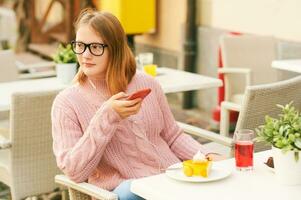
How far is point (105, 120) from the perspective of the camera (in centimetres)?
275

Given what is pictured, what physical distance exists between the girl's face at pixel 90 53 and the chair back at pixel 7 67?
2248 millimetres

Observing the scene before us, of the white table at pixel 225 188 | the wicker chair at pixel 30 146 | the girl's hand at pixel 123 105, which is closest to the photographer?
the white table at pixel 225 188

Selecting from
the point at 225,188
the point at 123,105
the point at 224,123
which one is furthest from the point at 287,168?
the point at 224,123

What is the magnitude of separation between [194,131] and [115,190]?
0.85m

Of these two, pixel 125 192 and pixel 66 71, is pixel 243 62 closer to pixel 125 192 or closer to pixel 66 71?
pixel 66 71

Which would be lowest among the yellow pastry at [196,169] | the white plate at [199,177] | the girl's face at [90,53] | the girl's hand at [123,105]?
the white plate at [199,177]

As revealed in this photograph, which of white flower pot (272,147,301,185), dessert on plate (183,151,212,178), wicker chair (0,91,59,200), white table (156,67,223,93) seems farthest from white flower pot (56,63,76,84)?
white flower pot (272,147,301,185)

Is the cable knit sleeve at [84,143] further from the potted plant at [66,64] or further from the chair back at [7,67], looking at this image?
the chair back at [7,67]

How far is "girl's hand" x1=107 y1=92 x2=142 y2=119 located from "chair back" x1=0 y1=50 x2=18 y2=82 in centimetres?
247

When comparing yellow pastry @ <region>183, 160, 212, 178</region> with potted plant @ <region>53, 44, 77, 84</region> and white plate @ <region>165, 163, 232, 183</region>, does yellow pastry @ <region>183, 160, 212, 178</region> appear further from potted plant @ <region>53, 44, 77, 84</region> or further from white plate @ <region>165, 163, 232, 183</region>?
potted plant @ <region>53, 44, 77, 84</region>

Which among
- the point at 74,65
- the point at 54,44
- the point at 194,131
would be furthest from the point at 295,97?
the point at 54,44

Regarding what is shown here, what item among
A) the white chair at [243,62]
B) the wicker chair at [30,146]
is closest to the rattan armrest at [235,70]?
the white chair at [243,62]

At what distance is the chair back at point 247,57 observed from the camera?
5371mm

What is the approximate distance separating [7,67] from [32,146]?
1.63 metres
